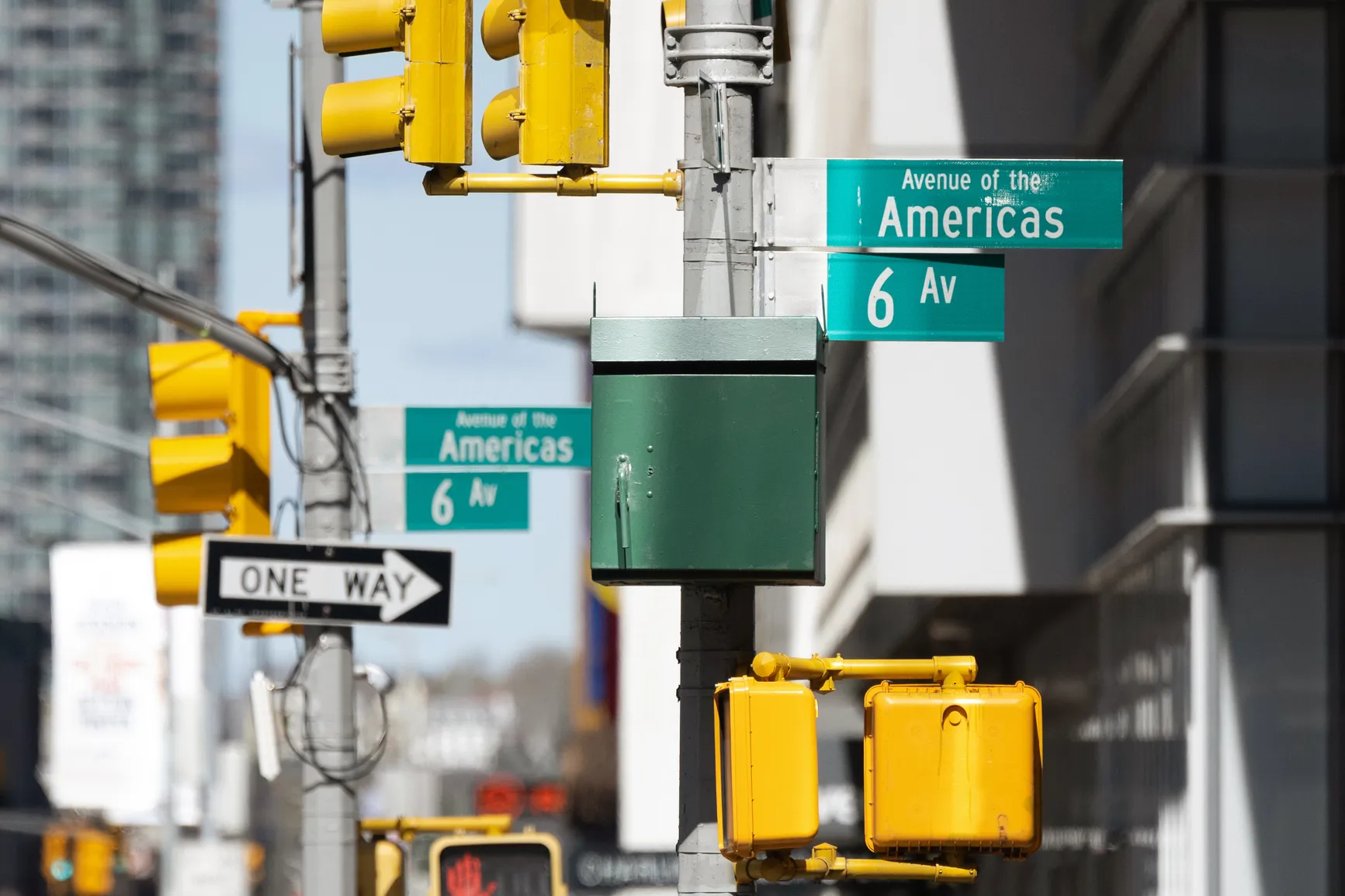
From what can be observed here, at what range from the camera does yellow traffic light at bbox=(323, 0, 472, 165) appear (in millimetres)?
7637

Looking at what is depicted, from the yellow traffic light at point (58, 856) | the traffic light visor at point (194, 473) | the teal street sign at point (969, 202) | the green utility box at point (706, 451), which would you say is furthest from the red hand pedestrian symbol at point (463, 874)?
the yellow traffic light at point (58, 856)

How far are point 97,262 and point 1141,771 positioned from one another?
682cm

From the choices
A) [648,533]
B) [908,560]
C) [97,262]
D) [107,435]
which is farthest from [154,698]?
[648,533]

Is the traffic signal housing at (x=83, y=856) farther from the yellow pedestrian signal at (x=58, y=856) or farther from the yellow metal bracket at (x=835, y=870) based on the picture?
the yellow metal bracket at (x=835, y=870)

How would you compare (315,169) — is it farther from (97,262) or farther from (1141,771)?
(1141,771)

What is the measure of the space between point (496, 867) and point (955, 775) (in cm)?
582

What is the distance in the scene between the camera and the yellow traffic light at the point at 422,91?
7.64 metres

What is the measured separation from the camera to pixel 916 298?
25.3ft

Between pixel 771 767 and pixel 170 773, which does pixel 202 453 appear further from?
pixel 170 773

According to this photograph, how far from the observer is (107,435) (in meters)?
23.8

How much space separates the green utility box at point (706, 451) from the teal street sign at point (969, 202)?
2.83 feet

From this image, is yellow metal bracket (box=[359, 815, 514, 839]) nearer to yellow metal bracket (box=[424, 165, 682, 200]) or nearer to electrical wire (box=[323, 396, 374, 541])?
electrical wire (box=[323, 396, 374, 541])

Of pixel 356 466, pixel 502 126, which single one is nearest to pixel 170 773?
pixel 356 466

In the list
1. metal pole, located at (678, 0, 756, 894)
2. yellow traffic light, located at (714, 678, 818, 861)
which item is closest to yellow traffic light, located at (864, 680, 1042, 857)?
yellow traffic light, located at (714, 678, 818, 861)
